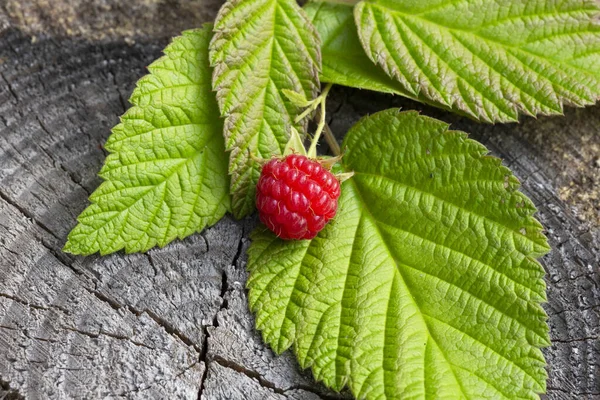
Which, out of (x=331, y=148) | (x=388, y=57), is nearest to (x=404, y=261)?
(x=331, y=148)

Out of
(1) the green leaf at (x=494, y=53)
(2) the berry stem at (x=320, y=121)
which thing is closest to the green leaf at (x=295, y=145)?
(2) the berry stem at (x=320, y=121)

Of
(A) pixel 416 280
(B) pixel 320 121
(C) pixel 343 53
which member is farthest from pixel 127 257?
(C) pixel 343 53

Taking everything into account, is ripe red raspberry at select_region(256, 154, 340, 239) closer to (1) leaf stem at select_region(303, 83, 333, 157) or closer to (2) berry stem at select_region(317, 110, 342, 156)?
(1) leaf stem at select_region(303, 83, 333, 157)

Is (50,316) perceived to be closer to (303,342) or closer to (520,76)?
(303,342)

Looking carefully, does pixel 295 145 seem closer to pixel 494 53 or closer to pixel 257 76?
pixel 257 76

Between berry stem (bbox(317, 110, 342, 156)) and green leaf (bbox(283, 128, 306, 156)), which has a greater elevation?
berry stem (bbox(317, 110, 342, 156))

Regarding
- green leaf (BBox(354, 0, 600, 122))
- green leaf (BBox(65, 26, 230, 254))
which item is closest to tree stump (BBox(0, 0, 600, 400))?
green leaf (BBox(65, 26, 230, 254))
